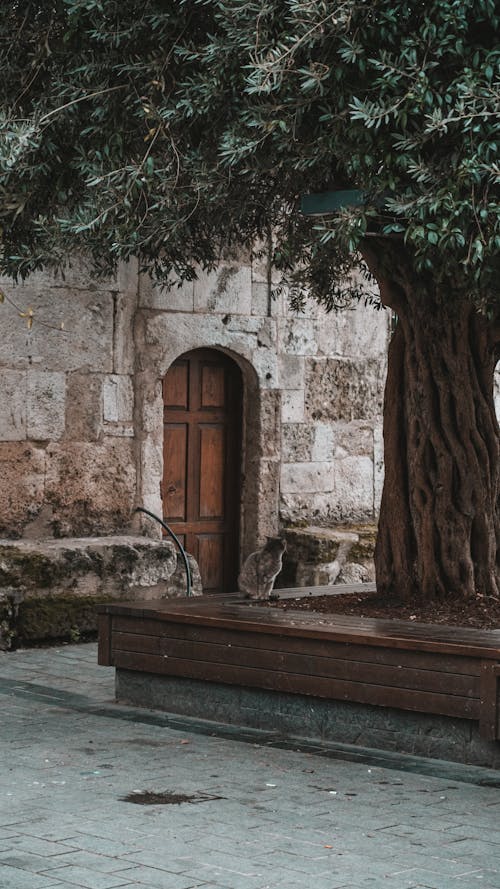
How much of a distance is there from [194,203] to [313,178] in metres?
0.77

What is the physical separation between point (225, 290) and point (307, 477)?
1957 millimetres

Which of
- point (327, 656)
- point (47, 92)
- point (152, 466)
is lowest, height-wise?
point (327, 656)

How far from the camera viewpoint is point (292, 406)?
12.8 m

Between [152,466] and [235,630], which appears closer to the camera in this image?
[235,630]

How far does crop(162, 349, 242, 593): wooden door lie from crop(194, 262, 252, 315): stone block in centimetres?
47

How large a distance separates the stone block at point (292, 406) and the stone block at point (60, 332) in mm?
1942

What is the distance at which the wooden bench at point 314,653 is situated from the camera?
6680mm

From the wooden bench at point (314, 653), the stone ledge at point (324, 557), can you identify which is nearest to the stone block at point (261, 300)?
the stone ledge at point (324, 557)

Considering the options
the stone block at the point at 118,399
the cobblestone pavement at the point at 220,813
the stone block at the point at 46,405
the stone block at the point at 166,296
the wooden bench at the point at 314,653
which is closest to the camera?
the cobblestone pavement at the point at 220,813

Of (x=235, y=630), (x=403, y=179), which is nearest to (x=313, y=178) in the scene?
(x=403, y=179)

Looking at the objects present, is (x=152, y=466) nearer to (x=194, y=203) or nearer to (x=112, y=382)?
(x=112, y=382)

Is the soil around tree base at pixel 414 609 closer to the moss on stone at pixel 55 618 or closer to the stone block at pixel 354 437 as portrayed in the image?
the moss on stone at pixel 55 618

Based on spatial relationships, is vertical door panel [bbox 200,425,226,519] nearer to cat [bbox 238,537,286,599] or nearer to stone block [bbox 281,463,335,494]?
stone block [bbox 281,463,335,494]

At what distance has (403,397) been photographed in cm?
860
